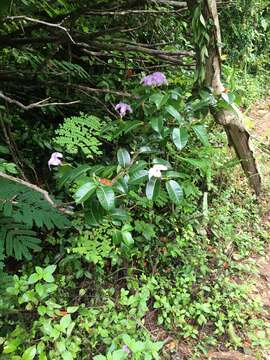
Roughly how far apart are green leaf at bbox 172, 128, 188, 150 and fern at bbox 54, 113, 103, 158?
1.35ft

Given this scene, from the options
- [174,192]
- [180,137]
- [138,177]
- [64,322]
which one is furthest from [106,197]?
[64,322]

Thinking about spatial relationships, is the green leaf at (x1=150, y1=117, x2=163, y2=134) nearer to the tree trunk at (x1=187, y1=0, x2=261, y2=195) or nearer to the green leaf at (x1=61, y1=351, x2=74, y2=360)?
the tree trunk at (x1=187, y1=0, x2=261, y2=195)

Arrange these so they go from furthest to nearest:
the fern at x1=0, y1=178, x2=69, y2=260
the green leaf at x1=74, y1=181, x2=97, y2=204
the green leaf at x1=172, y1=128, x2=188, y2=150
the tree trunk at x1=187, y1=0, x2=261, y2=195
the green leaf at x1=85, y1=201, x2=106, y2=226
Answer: the tree trunk at x1=187, y1=0, x2=261, y2=195 < the green leaf at x1=172, y1=128, x2=188, y2=150 < the fern at x1=0, y1=178, x2=69, y2=260 < the green leaf at x1=85, y1=201, x2=106, y2=226 < the green leaf at x1=74, y1=181, x2=97, y2=204

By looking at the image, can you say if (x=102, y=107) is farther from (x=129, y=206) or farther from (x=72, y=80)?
(x=129, y=206)

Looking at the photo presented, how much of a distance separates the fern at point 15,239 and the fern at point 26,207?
5cm

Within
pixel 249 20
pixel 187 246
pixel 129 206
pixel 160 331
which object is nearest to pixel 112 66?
pixel 129 206

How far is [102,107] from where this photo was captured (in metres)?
2.41

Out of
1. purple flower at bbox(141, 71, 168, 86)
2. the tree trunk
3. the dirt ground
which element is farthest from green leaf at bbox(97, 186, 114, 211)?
the dirt ground

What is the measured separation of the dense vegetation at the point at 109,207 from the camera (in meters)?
1.67

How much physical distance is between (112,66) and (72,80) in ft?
0.95

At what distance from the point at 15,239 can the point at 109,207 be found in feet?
1.72

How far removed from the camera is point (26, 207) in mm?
1673

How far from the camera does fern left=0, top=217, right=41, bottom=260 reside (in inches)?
63.5

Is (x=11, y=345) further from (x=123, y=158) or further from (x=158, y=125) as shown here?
(x=158, y=125)
